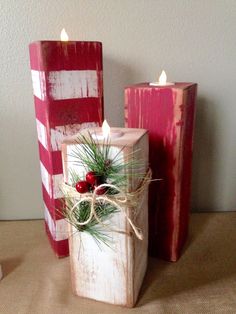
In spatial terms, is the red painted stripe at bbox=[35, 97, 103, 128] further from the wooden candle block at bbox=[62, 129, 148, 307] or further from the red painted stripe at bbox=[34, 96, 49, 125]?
the wooden candle block at bbox=[62, 129, 148, 307]

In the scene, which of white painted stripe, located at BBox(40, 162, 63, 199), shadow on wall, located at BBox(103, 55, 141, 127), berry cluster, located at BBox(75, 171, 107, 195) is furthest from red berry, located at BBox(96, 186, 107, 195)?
shadow on wall, located at BBox(103, 55, 141, 127)

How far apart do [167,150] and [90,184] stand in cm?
18

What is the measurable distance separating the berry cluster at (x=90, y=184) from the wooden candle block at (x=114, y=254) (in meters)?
0.03

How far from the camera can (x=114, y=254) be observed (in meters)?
0.44

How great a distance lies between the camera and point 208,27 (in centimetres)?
61

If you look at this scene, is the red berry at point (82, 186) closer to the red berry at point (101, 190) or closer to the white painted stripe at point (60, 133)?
the red berry at point (101, 190)

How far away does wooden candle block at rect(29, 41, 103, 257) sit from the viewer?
19.0 inches

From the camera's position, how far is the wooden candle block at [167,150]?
494 mm

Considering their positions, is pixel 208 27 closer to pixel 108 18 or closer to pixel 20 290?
pixel 108 18

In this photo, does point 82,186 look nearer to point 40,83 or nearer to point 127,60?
point 40,83

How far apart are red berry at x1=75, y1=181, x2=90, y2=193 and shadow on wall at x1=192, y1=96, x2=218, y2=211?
0.37 m

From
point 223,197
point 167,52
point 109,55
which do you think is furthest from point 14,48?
point 223,197

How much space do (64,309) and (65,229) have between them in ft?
0.48

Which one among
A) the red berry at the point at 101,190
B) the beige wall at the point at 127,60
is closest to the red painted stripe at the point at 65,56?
the beige wall at the point at 127,60
